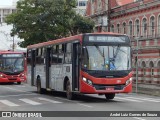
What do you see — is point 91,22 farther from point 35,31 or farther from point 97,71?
point 97,71

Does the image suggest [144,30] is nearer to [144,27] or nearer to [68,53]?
[144,27]

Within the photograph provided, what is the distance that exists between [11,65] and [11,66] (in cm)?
11

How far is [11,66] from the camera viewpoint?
140 feet

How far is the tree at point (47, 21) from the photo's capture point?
1975 inches

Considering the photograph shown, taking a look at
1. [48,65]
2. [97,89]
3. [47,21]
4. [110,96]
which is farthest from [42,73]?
[47,21]

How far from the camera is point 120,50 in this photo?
21.7 metres

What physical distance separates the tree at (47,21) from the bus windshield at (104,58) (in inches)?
1126

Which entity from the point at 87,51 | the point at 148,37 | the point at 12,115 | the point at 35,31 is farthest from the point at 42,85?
the point at 35,31

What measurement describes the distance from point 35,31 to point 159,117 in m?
36.0

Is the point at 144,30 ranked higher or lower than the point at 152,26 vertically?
lower

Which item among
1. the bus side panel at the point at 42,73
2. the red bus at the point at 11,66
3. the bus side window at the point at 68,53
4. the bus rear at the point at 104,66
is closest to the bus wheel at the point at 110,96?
the bus rear at the point at 104,66

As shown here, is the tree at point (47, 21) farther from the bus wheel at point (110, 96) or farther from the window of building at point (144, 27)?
the bus wheel at point (110, 96)

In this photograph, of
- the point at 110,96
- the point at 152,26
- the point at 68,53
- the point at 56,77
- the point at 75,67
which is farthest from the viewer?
the point at 152,26

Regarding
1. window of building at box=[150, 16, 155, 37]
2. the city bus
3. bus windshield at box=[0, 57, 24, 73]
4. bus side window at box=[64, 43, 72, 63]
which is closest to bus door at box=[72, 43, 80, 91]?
the city bus
